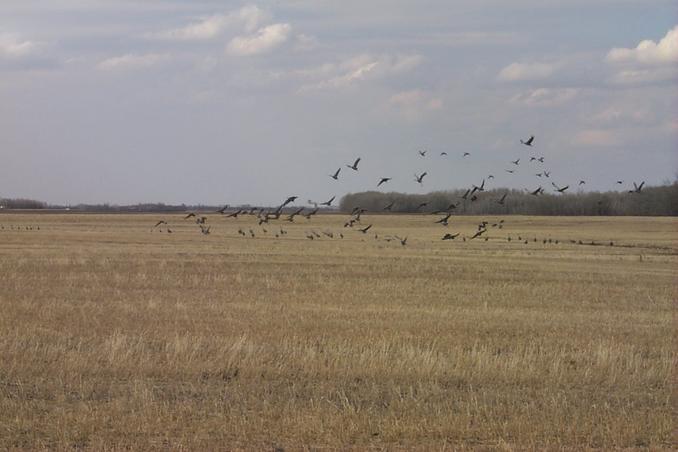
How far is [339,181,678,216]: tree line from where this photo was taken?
4887 inches

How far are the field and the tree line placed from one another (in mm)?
91401

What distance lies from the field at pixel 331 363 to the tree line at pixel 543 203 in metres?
91.4

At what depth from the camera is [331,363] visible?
13.6m

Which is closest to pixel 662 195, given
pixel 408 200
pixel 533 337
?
pixel 408 200

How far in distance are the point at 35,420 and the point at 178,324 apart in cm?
886

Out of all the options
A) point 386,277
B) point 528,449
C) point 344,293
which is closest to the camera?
point 528,449

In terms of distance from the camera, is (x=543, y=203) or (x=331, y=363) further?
(x=543, y=203)

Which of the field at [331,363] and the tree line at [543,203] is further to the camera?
the tree line at [543,203]

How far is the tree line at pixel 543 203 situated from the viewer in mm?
124125

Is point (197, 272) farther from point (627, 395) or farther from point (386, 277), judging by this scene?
point (627, 395)

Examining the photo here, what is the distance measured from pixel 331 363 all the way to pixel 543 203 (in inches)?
5380

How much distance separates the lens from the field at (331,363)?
972 cm

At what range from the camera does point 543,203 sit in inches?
5723

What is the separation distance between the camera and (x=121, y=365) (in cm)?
1317
